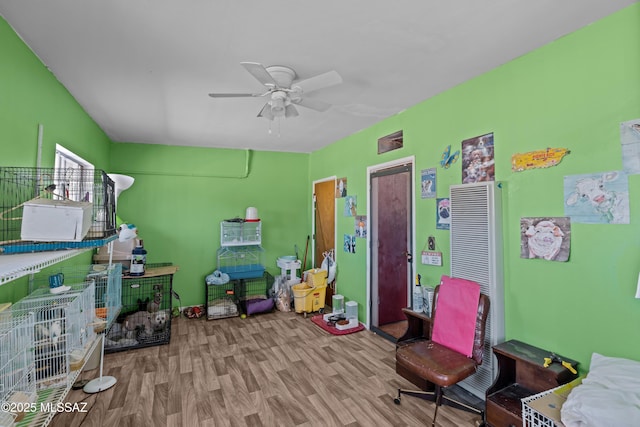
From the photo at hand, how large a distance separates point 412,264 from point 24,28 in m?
3.49

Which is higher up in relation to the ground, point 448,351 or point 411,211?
point 411,211

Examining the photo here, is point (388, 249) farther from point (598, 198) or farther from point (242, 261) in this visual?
point (242, 261)

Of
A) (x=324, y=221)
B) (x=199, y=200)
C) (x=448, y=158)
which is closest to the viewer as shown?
(x=448, y=158)

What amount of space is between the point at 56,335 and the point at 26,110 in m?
1.54

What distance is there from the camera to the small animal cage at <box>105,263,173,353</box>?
11.3 ft

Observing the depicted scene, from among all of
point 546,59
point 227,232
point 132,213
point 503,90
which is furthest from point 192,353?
point 546,59

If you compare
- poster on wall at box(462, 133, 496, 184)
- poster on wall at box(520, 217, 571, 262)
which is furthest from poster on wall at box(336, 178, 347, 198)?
poster on wall at box(520, 217, 571, 262)

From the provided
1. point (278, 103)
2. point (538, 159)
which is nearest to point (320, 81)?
point (278, 103)

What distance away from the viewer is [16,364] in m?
1.29

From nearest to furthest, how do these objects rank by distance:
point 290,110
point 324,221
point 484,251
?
point 484,251 < point 290,110 < point 324,221

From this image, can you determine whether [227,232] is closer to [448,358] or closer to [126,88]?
[126,88]

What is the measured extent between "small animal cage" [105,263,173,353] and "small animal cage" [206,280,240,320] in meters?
0.59

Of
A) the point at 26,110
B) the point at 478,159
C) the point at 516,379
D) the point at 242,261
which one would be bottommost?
the point at 516,379

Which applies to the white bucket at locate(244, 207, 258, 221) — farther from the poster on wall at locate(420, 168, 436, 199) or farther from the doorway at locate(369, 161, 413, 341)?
the poster on wall at locate(420, 168, 436, 199)
